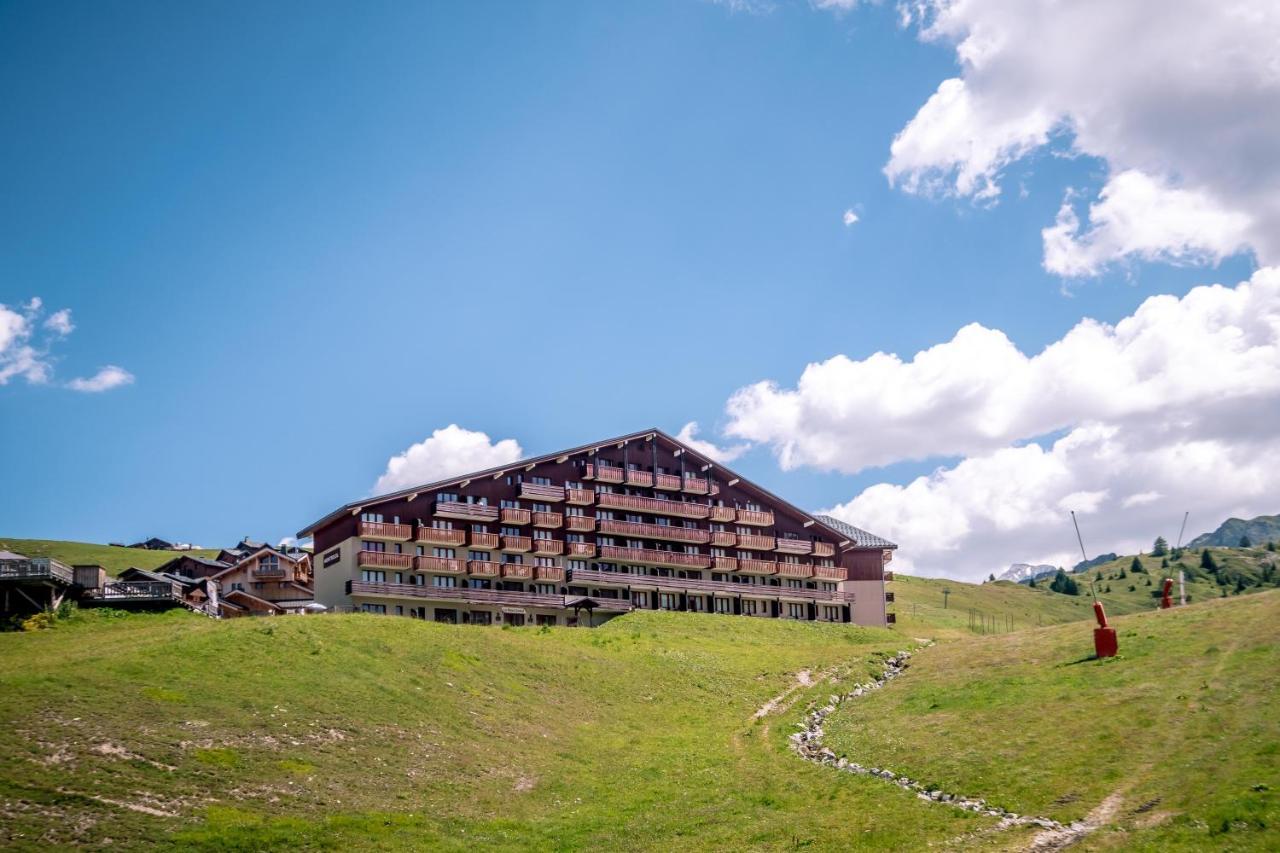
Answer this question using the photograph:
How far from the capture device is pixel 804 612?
125 meters

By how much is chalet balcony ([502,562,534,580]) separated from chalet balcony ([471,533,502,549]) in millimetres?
2205

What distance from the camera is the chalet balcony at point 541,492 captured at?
109 meters

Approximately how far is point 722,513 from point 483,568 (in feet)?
102

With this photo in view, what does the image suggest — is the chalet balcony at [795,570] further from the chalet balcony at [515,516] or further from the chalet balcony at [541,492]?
the chalet balcony at [515,516]

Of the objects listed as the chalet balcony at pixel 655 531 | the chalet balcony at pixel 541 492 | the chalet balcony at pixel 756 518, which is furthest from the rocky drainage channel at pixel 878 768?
the chalet balcony at pixel 756 518

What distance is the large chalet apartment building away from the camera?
3905 inches

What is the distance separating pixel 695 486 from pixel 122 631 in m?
67.4

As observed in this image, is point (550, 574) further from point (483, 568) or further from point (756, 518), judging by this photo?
point (756, 518)

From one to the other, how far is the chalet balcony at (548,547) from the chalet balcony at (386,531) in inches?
531

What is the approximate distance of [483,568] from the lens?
336 ft

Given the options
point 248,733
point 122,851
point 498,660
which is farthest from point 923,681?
point 122,851

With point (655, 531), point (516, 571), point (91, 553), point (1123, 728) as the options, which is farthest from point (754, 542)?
point (91, 553)

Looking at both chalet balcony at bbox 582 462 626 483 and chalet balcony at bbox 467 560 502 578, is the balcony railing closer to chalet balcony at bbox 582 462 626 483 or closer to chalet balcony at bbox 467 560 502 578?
chalet balcony at bbox 582 462 626 483

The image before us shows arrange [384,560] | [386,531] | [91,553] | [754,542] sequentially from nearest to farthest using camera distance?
[384,560]
[386,531]
[754,542]
[91,553]
